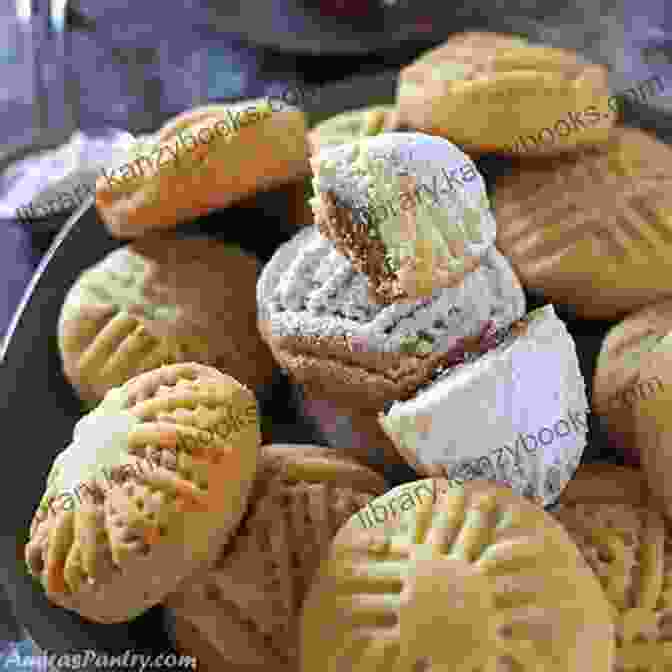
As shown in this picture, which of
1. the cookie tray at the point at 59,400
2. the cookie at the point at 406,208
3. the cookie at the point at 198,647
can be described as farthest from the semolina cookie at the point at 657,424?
the cookie at the point at 198,647

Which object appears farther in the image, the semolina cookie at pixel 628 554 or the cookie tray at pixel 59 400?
the cookie tray at pixel 59 400

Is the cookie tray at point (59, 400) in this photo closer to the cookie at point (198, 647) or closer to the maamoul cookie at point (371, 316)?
the cookie at point (198, 647)

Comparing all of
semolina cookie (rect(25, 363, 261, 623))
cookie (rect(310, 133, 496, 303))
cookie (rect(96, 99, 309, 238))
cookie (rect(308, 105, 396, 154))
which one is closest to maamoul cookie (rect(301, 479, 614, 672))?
semolina cookie (rect(25, 363, 261, 623))

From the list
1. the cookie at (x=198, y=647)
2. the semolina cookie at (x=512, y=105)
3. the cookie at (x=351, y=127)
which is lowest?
the cookie at (x=198, y=647)

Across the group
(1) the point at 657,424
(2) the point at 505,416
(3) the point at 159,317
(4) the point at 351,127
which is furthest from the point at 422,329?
(4) the point at 351,127

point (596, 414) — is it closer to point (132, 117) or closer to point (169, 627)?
point (169, 627)

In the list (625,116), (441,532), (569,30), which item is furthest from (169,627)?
(569,30)

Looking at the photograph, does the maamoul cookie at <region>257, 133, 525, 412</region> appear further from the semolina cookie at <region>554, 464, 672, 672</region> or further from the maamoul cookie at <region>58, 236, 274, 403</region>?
the semolina cookie at <region>554, 464, 672, 672</region>
